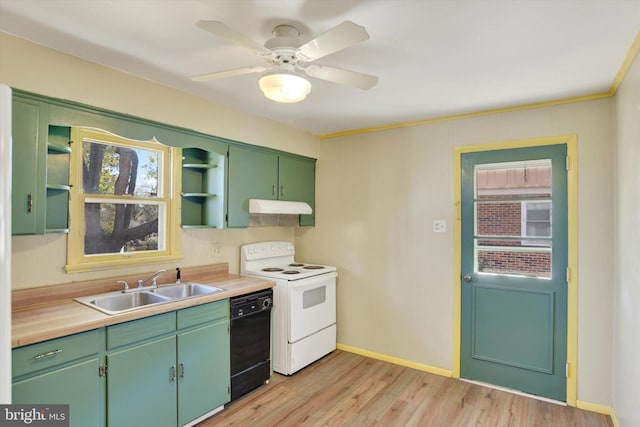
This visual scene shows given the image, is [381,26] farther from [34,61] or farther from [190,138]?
[34,61]

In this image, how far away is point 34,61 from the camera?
1.96 meters

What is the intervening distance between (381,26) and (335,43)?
0.39 meters

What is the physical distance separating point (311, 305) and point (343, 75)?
90.3 inches

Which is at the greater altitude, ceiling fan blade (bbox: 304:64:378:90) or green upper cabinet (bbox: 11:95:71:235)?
ceiling fan blade (bbox: 304:64:378:90)

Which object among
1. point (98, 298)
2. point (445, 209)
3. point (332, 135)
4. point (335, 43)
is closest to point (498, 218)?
point (445, 209)

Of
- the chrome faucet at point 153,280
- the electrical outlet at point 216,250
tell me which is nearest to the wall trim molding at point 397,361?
the electrical outlet at point 216,250

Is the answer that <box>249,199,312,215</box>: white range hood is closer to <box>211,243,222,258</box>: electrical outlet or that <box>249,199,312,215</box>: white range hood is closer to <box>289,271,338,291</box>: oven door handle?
<box>211,243,222,258</box>: electrical outlet

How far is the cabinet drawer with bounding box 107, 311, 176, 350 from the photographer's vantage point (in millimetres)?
1994

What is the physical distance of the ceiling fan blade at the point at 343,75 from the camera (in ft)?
5.90

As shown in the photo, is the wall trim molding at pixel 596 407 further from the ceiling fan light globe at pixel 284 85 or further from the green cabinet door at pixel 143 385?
the ceiling fan light globe at pixel 284 85

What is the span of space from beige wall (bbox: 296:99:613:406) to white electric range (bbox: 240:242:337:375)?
30cm

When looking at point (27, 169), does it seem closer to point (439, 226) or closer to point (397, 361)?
point (439, 226)

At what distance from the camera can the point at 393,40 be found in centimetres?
188

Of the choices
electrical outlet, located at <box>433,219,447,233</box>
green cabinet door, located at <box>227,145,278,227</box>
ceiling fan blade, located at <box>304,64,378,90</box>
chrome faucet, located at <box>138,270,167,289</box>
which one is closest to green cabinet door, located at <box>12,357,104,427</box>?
chrome faucet, located at <box>138,270,167,289</box>
